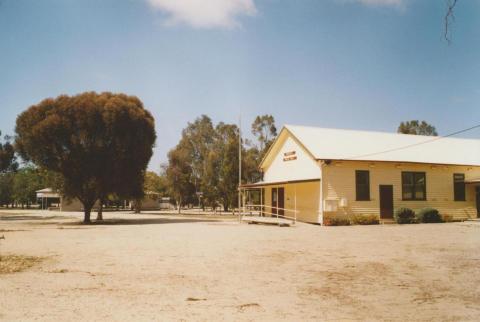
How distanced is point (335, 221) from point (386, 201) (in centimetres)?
448

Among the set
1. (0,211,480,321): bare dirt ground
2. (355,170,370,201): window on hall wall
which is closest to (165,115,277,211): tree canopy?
(355,170,370,201): window on hall wall

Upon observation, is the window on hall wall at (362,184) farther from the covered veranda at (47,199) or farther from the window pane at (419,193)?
the covered veranda at (47,199)

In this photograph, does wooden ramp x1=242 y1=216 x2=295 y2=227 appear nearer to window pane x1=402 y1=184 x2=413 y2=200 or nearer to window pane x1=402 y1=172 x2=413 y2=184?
window pane x1=402 y1=184 x2=413 y2=200

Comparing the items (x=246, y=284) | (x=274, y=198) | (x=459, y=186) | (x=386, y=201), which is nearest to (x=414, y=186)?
(x=386, y=201)

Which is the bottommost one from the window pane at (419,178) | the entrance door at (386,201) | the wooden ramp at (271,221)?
the wooden ramp at (271,221)

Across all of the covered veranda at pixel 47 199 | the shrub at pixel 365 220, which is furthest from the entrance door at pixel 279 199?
the covered veranda at pixel 47 199

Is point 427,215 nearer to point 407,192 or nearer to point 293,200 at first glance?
point 407,192

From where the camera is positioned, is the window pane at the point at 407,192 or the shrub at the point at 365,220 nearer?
the shrub at the point at 365,220

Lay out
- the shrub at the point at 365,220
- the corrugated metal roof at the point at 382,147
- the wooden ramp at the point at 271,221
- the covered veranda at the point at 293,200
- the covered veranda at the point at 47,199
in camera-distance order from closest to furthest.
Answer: the wooden ramp at the point at 271,221 < the shrub at the point at 365,220 < the covered veranda at the point at 293,200 < the corrugated metal roof at the point at 382,147 < the covered veranda at the point at 47,199

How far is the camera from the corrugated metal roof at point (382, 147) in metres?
27.4

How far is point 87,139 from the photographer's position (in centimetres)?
2977

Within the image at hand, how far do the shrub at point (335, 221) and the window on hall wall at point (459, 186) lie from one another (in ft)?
30.8

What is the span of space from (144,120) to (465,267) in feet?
82.1

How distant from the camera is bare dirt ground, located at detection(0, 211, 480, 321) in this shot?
617 cm
